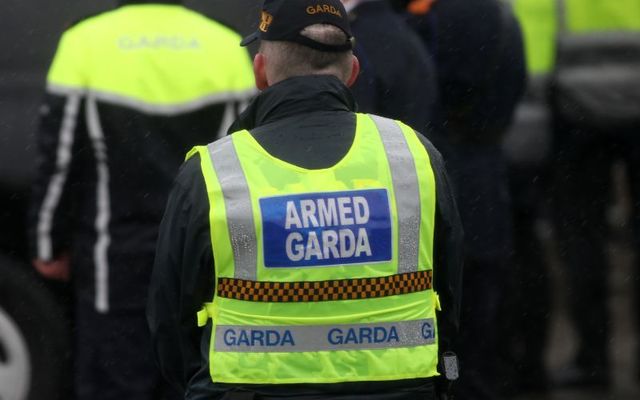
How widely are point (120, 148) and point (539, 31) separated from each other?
2308mm

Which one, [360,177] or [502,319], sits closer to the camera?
[360,177]

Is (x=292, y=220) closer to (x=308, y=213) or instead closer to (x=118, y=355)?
(x=308, y=213)

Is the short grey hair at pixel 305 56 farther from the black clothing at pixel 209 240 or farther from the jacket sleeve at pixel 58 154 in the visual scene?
the jacket sleeve at pixel 58 154

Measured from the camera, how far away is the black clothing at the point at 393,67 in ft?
19.2

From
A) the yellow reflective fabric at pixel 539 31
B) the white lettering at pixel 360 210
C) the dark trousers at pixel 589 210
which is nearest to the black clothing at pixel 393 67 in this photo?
the yellow reflective fabric at pixel 539 31

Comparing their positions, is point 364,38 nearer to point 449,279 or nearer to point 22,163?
point 22,163

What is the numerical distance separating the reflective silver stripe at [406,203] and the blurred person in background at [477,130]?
8.24 feet

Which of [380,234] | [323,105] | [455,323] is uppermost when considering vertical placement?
[323,105]

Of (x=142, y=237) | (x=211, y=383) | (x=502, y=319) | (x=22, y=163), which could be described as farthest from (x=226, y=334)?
(x=502, y=319)

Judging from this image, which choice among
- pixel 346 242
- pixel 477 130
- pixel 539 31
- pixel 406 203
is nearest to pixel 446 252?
pixel 406 203

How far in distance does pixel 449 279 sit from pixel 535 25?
3.31 metres

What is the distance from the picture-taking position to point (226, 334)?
11.3ft

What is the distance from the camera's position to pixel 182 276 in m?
3.49

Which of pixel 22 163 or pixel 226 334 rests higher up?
pixel 226 334
